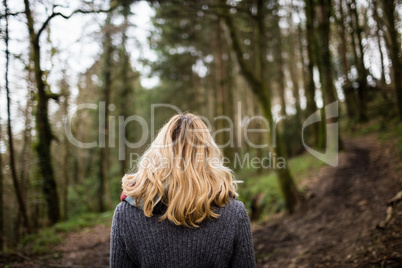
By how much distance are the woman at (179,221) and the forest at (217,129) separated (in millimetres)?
694

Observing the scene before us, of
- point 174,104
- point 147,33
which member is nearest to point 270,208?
point 147,33

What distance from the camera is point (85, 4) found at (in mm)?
5133

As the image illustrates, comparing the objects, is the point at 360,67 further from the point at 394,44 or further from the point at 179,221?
the point at 179,221

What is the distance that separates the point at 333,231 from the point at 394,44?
648 cm

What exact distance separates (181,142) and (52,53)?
8.01m

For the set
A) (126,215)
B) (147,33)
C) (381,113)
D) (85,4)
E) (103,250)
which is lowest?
(103,250)

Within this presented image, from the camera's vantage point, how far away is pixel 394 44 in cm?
789

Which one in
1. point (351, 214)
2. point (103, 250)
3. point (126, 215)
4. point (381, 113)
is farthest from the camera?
point (381, 113)

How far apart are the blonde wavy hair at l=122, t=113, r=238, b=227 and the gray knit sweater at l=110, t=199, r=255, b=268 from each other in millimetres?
66

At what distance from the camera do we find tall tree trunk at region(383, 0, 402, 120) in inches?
288

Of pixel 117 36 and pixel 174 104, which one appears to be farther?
pixel 174 104

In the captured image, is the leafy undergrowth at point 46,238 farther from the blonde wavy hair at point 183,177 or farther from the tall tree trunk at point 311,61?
the tall tree trunk at point 311,61

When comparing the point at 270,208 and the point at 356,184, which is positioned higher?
the point at 356,184

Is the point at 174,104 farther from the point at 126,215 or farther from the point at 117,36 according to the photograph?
the point at 126,215
